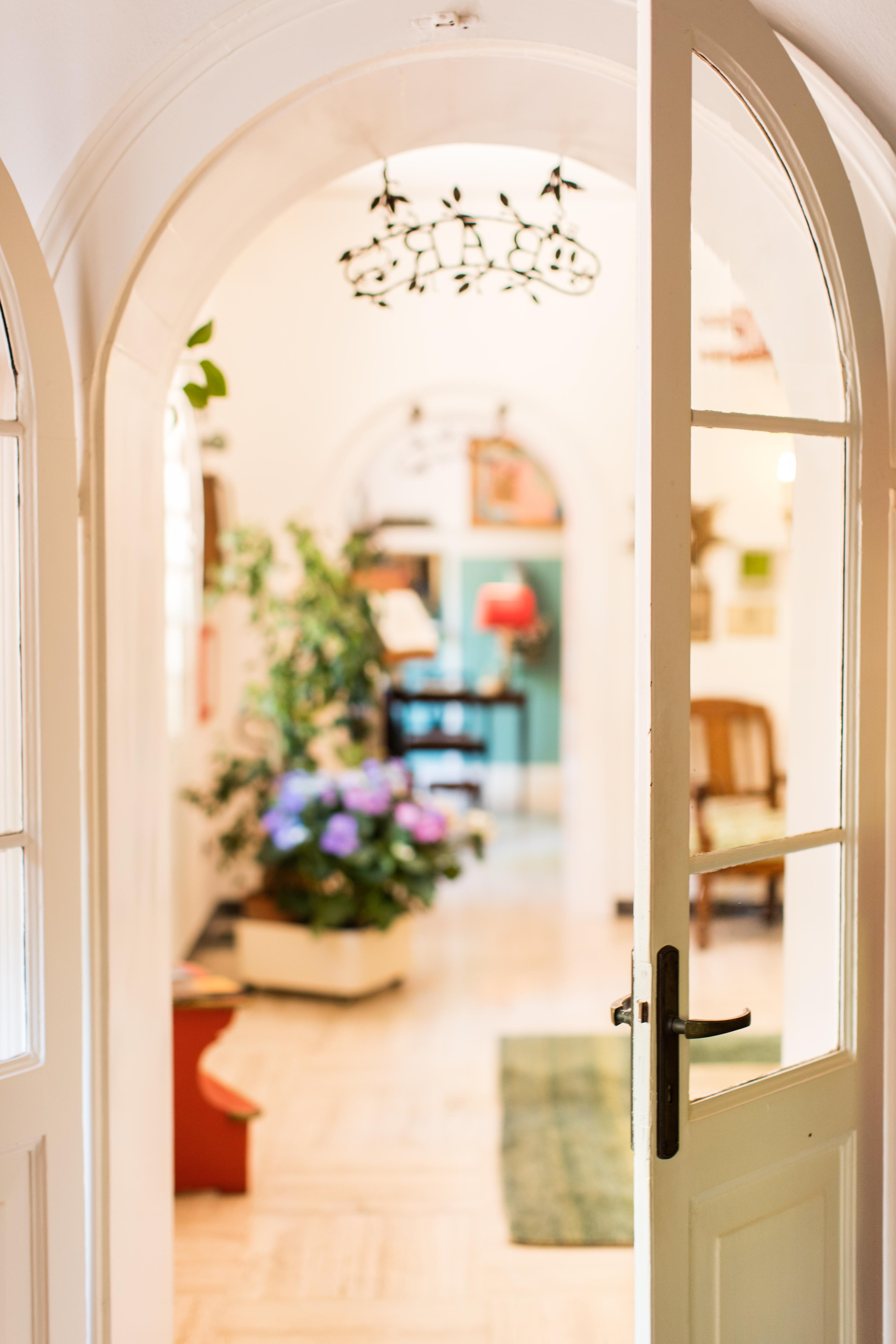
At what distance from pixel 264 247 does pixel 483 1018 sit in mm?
3624

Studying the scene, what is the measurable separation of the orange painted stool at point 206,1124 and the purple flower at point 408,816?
1535mm

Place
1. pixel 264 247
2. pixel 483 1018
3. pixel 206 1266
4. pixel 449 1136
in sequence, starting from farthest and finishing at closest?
pixel 264 247, pixel 483 1018, pixel 449 1136, pixel 206 1266

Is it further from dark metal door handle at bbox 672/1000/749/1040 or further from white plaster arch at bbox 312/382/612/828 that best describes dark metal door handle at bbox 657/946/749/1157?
white plaster arch at bbox 312/382/612/828

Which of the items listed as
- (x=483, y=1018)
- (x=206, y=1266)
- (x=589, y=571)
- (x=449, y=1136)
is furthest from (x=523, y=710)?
(x=206, y=1266)

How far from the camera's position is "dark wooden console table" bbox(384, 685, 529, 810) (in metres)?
8.12

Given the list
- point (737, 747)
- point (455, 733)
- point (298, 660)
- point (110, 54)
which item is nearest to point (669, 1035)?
point (110, 54)

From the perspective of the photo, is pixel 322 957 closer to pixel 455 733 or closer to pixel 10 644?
pixel 10 644

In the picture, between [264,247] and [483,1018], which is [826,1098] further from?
[264,247]

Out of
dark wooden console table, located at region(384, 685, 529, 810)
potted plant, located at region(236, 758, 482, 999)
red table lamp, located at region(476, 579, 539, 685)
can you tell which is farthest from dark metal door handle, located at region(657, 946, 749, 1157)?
red table lamp, located at region(476, 579, 539, 685)

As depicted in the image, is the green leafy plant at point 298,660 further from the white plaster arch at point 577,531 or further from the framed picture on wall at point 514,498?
the framed picture on wall at point 514,498

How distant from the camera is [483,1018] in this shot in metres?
4.11

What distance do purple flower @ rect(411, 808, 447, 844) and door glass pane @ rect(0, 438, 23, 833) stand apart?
2851 millimetres

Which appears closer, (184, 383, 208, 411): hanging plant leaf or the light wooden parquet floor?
(184, 383, 208, 411): hanging plant leaf

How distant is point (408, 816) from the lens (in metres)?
4.26
